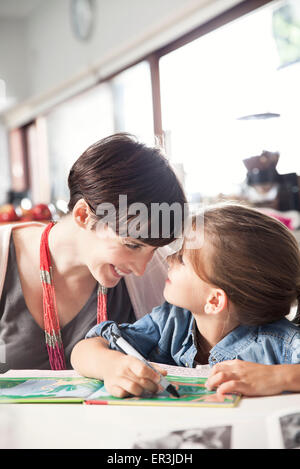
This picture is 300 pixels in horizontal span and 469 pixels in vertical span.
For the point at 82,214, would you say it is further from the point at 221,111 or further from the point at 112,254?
the point at 221,111

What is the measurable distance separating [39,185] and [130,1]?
194 centimetres

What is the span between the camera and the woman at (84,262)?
71 centimetres

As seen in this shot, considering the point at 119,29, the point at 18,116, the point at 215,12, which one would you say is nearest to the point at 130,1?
the point at 119,29

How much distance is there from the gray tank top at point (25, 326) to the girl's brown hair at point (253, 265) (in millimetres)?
Result: 191

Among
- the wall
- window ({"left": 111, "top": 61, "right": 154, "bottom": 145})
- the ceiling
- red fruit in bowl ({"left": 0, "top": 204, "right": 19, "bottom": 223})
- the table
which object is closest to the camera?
the table

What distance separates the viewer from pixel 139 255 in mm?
754

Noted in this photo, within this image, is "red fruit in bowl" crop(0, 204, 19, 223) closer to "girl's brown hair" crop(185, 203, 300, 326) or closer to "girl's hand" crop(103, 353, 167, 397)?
"girl's brown hair" crop(185, 203, 300, 326)

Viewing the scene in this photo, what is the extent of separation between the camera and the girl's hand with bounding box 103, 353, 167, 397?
56cm

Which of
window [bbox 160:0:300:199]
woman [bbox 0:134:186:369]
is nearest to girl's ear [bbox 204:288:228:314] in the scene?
woman [bbox 0:134:186:369]

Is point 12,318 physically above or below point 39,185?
below

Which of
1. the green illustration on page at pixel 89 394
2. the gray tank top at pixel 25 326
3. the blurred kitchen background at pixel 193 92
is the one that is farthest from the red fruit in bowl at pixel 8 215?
the green illustration on page at pixel 89 394

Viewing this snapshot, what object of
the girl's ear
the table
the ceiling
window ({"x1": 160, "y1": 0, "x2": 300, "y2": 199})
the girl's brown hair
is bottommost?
the table

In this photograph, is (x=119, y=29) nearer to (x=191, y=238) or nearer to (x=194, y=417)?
(x=191, y=238)

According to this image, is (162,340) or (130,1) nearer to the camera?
(162,340)
